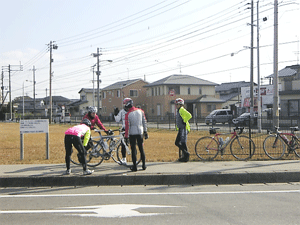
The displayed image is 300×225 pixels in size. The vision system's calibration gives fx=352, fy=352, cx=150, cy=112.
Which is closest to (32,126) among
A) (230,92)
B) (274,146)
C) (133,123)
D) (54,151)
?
(54,151)

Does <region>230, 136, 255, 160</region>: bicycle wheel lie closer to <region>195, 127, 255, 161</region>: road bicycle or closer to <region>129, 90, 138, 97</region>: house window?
<region>195, 127, 255, 161</region>: road bicycle

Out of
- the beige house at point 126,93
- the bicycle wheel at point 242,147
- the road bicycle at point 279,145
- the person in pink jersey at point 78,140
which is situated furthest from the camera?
the beige house at point 126,93

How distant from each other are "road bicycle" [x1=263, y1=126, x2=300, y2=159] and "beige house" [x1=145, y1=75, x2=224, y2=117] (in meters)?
45.4

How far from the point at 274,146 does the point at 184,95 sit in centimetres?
4898

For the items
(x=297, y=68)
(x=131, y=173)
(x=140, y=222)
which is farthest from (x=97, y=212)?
(x=297, y=68)

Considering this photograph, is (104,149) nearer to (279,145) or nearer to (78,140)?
(78,140)

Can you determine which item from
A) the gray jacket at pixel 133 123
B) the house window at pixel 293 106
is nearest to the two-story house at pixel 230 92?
the house window at pixel 293 106

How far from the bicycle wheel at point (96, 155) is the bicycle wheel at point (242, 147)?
3.81m

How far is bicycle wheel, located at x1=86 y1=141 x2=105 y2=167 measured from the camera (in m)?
9.30

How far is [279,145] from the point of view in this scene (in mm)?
10531

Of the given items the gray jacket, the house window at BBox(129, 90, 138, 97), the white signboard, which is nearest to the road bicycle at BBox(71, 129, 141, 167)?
the gray jacket

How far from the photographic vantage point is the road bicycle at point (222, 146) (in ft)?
33.5

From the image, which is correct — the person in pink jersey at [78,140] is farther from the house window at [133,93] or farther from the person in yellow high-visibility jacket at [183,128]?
the house window at [133,93]

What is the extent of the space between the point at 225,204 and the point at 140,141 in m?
3.04
